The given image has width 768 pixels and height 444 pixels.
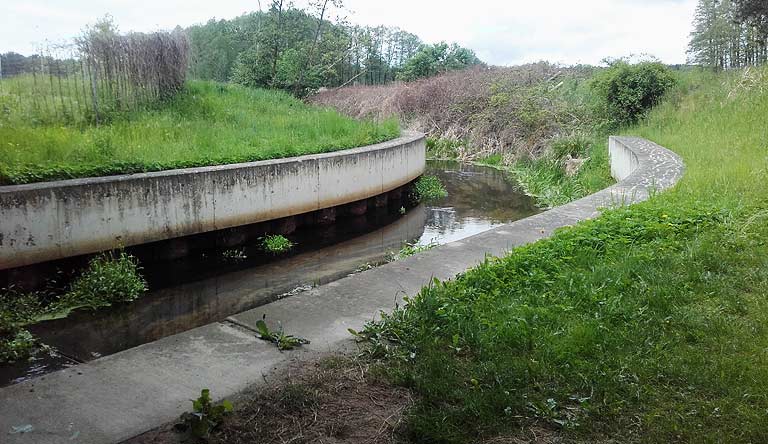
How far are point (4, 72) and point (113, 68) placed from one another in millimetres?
1902

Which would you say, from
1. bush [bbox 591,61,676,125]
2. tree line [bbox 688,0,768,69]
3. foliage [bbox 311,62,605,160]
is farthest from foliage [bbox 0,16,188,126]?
tree line [bbox 688,0,768,69]

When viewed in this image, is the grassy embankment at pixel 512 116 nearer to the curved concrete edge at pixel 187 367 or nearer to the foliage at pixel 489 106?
the foliage at pixel 489 106

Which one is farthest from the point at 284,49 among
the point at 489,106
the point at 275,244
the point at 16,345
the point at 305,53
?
the point at 16,345

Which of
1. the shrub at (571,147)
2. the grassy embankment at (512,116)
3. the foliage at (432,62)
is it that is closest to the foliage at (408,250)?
the grassy embankment at (512,116)

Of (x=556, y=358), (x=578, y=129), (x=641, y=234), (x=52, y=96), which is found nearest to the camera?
(x=556, y=358)

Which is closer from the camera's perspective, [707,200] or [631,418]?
[631,418]

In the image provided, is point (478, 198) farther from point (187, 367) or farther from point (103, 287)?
point (187, 367)

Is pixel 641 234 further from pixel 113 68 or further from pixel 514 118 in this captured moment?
pixel 514 118

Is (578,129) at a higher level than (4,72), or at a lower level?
lower

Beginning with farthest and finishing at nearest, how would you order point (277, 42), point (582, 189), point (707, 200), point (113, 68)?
point (277, 42)
point (582, 189)
point (113, 68)
point (707, 200)

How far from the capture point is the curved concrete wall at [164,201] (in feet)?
22.0

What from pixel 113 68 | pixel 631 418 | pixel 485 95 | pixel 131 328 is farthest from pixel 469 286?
pixel 485 95

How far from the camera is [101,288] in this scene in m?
6.51

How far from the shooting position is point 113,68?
11.9 meters
